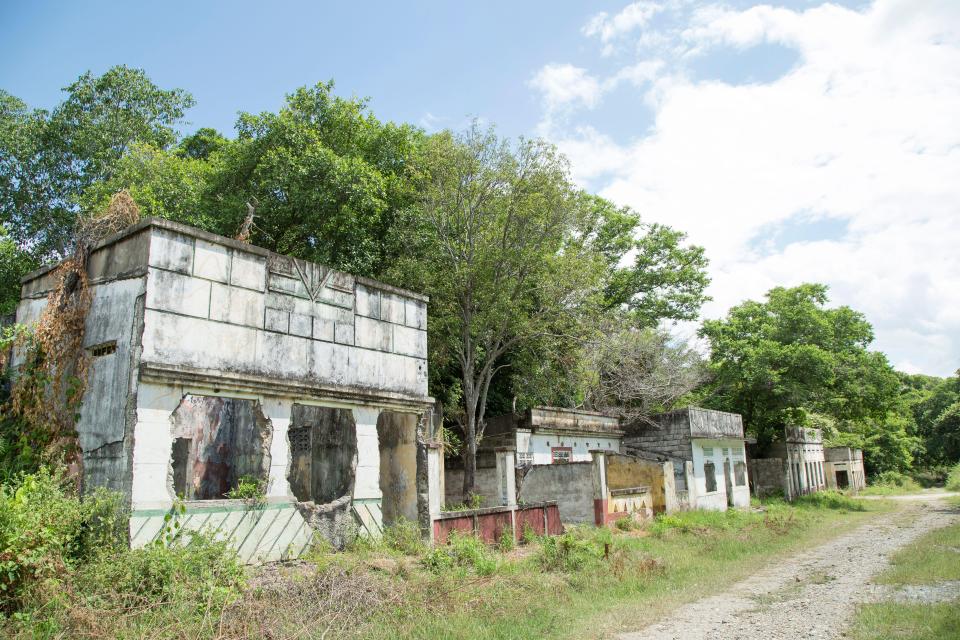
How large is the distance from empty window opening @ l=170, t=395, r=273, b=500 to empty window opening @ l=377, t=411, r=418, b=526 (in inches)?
125

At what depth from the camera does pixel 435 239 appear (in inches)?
680

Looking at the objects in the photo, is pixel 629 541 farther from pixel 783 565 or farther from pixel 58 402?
pixel 58 402

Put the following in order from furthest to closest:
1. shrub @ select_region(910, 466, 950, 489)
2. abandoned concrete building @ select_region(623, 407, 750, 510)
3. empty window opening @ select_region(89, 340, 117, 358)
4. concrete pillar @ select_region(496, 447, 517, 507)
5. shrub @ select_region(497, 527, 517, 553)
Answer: shrub @ select_region(910, 466, 950, 489) < abandoned concrete building @ select_region(623, 407, 750, 510) < concrete pillar @ select_region(496, 447, 517, 507) < shrub @ select_region(497, 527, 517, 553) < empty window opening @ select_region(89, 340, 117, 358)

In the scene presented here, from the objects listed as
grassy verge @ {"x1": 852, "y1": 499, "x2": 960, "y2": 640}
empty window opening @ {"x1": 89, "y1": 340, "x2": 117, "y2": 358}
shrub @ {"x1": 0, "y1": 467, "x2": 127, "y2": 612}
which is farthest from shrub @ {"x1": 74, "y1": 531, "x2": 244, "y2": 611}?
grassy verge @ {"x1": 852, "y1": 499, "x2": 960, "y2": 640}

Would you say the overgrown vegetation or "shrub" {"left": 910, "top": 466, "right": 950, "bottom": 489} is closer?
the overgrown vegetation

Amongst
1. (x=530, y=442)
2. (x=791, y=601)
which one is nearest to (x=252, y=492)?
(x=791, y=601)

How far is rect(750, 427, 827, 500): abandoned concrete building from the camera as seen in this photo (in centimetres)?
2861

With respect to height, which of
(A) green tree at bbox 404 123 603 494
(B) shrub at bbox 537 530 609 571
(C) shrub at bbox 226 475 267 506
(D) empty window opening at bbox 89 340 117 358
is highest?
(A) green tree at bbox 404 123 603 494

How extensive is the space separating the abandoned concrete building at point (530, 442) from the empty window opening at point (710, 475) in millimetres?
4314

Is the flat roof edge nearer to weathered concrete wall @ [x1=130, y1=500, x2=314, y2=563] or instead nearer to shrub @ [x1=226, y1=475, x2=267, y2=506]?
shrub @ [x1=226, y1=475, x2=267, y2=506]

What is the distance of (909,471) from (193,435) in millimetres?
46374

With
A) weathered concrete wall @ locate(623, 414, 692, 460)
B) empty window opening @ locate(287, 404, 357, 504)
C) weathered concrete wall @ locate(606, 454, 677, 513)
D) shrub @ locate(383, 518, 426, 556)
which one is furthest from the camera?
weathered concrete wall @ locate(623, 414, 692, 460)

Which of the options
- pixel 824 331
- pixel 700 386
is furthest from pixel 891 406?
pixel 700 386

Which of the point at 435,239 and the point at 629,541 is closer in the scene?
the point at 629,541
